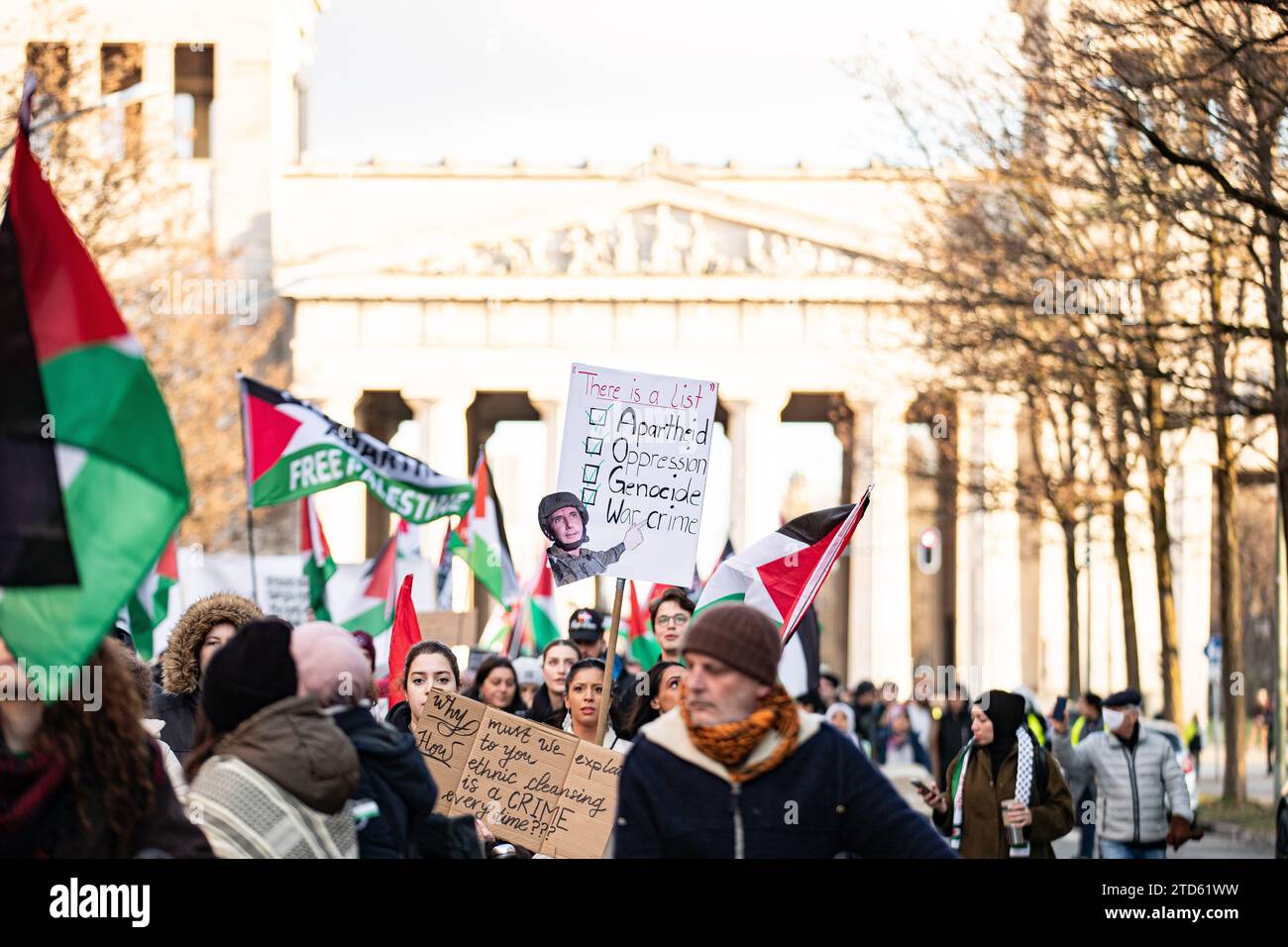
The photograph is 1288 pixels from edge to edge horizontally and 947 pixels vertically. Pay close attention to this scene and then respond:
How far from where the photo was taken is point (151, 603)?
A: 51.6 feet

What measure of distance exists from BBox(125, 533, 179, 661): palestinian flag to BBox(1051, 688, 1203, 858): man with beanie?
5.93 m

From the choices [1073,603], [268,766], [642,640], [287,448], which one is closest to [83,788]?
[268,766]

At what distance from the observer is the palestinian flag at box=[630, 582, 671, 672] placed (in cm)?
2007

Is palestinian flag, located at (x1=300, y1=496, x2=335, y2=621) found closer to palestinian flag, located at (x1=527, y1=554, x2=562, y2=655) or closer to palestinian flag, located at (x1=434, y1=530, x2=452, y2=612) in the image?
palestinian flag, located at (x1=527, y1=554, x2=562, y2=655)

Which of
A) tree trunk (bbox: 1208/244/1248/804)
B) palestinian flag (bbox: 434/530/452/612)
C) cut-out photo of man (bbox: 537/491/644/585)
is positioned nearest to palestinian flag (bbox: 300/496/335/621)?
palestinian flag (bbox: 434/530/452/612)

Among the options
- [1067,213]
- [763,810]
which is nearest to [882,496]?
[1067,213]

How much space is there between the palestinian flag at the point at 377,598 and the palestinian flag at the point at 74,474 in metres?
13.4

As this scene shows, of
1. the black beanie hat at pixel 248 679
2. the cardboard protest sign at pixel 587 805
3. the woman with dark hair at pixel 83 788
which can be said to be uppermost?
the black beanie hat at pixel 248 679

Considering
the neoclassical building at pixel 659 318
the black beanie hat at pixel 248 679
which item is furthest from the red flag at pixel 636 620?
the neoclassical building at pixel 659 318

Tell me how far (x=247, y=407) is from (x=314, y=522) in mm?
3324

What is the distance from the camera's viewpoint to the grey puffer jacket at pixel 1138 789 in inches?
554

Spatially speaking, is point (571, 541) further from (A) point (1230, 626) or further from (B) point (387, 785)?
(A) point (1230, 626)

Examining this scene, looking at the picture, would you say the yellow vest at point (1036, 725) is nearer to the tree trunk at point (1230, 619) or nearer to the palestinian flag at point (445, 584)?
the palestinian flag at point (445, 584)
